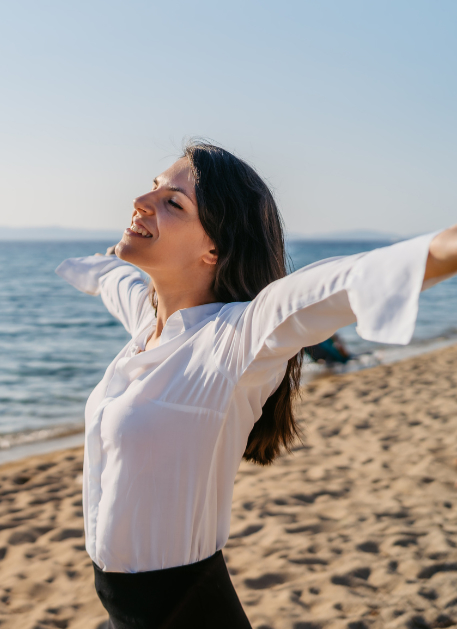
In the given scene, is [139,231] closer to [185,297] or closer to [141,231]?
[141,231]

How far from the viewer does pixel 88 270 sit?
274 cm

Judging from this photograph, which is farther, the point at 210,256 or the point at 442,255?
the point at 210,256

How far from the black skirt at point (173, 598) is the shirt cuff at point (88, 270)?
1.49 m

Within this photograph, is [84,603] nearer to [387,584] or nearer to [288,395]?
[387,584]

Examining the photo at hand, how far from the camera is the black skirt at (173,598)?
1486 millimetres

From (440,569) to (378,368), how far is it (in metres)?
7.41

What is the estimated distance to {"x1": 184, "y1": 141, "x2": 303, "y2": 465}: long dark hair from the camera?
169 cm

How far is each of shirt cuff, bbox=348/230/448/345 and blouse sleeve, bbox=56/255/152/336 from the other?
1.28m

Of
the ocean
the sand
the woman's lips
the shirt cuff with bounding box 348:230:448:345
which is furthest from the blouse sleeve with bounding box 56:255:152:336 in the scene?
the sand

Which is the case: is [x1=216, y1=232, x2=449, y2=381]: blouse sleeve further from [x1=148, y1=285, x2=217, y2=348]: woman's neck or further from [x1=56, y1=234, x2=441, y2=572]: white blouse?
[x1=148, y1=285, x2=217, y2=348]: woman's neck

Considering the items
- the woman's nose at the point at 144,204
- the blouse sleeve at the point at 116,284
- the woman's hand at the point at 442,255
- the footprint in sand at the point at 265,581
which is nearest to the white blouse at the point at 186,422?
the woman's hand at the point at 442,255

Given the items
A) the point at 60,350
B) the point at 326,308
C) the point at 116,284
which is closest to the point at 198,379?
the point at 326,308

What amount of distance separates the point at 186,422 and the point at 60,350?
13.1 metres

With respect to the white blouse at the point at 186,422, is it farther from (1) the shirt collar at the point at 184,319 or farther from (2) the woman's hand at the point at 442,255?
(2) the woman's hand at the point at 442,255
